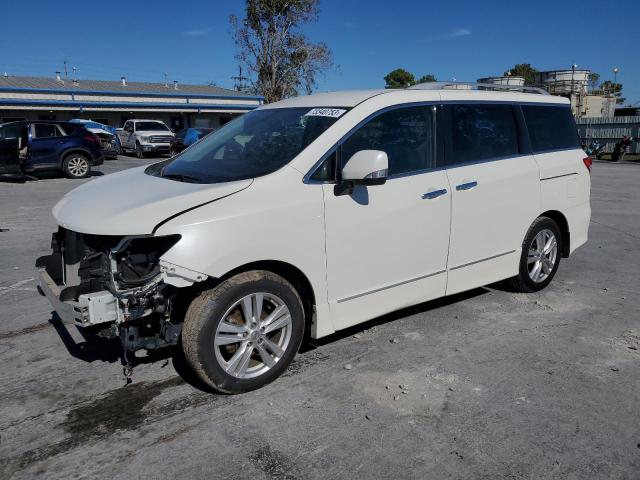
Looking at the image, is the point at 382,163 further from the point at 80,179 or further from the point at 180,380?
the point at 80,179

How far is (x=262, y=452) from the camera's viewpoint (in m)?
2.91

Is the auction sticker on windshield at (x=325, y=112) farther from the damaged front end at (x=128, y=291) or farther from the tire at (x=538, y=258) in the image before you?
the tire at (x=538, y=258)

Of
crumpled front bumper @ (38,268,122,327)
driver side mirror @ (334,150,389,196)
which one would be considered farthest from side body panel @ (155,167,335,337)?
crumpled front bumper @ (38,268,122,327)

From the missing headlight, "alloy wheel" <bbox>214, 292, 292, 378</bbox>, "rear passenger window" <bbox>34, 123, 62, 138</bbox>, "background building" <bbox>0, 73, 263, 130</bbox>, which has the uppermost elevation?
"background building" <bbox>0, 73, 263, 130</bbox>

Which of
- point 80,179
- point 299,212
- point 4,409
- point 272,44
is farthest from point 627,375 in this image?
point 272,44

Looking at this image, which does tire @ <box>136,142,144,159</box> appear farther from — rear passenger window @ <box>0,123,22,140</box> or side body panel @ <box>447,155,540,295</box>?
side body panel @ <box>447,155,540,295</box>

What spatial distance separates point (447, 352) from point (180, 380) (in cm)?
198

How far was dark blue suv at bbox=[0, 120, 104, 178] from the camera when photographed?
50.9 feet

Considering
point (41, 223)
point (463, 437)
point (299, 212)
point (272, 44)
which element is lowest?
point (463, 437)

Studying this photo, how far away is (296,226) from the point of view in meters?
3.47

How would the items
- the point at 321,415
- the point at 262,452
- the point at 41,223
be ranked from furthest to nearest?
the point at 41,223 → the point at 321,415 → the point at 262,452

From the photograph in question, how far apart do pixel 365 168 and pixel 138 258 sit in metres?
1.52

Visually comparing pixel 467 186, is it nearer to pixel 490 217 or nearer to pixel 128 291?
pixel 490 217

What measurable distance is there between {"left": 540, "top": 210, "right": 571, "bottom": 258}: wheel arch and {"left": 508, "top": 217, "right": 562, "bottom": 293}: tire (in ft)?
0.25
